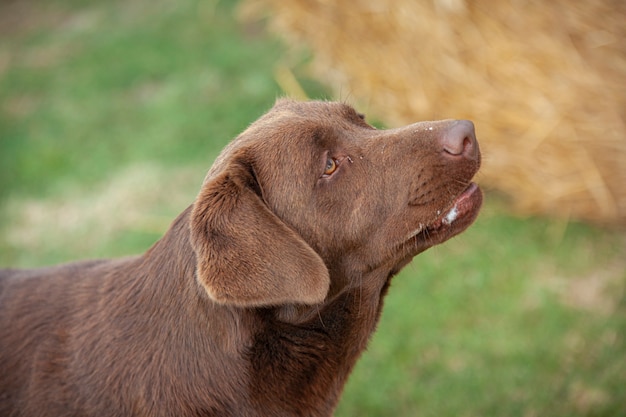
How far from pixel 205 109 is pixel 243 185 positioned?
6.08 metres

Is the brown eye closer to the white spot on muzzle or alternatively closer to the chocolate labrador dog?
the chocolate labrador dog

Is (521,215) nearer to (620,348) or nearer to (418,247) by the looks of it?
(620,348)

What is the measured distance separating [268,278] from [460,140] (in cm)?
111

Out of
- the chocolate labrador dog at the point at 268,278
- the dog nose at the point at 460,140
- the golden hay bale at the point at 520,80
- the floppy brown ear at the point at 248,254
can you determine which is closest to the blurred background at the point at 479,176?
the golden hay bale at the point at 520,80

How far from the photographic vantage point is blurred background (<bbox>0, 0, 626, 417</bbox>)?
5109mm

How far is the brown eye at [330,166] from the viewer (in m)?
3.40

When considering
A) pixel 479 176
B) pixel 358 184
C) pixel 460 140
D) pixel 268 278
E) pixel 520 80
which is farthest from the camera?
pixel 520 80

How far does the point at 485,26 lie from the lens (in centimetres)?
591

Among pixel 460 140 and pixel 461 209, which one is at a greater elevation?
pixel 460 140

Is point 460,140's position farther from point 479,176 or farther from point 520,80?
point 520,80

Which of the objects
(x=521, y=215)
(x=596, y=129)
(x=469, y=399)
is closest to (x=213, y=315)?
(x=469, y=399)

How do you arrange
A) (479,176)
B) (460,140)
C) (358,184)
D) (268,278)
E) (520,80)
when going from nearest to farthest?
(268,278)
(460,140)
(358,184)
(479,176)
(520,80)

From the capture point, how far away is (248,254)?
2.96m

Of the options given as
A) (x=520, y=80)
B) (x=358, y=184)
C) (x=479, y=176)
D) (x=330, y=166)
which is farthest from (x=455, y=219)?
(x=520, y=80)
